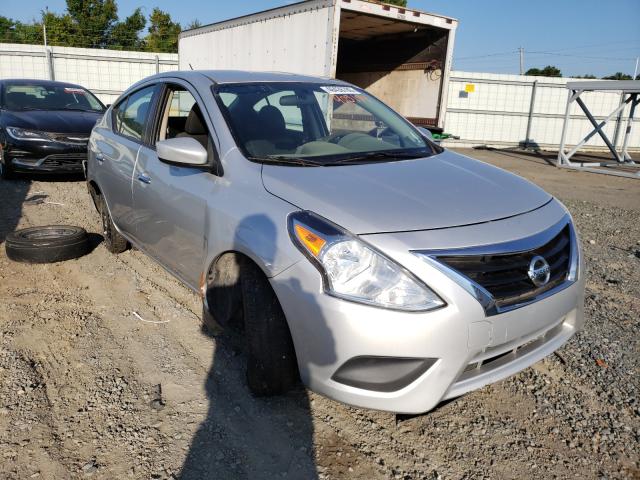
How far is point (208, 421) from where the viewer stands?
249cm

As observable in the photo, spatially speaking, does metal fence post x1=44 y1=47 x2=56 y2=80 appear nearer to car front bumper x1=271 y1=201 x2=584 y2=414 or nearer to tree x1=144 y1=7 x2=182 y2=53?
car front bumper x1=271 y1=201 x2=584 y2=414

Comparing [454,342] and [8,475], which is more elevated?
[454,342]

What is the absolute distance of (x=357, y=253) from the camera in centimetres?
211

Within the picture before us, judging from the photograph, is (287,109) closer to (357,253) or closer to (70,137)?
(357,253)

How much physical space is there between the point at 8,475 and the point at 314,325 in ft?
4.50

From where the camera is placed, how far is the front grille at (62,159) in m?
7.59

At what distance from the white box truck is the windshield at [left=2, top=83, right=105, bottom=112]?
269cm

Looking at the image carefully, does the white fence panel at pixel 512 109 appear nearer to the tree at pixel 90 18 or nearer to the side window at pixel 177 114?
the side window at pixel 177 114

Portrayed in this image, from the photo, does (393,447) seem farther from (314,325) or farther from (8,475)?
(8,475)

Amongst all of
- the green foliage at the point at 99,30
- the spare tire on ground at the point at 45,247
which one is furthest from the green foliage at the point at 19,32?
the spare tire on ground at the point at 45,247

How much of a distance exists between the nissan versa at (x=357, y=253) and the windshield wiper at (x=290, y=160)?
0.7 inches

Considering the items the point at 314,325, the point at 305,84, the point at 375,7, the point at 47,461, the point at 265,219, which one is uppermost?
the point at 375,7

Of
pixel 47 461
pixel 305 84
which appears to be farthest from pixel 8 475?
pixel 305 84

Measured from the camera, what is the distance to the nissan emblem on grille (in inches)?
88.0
